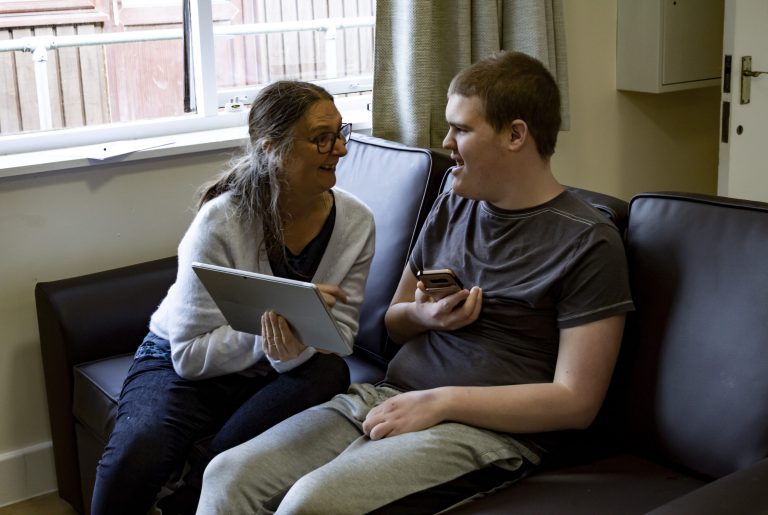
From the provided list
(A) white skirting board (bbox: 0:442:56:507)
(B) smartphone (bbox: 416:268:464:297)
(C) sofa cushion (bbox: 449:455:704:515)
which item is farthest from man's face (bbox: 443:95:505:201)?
(A) white skirting board (bbox: 0:442:56:507)

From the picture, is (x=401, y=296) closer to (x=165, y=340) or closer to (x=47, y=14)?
(x=165, y=340)

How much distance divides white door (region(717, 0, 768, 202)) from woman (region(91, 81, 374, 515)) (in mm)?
1498

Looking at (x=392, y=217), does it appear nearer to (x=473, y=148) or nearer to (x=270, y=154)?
(x=270, y=154)

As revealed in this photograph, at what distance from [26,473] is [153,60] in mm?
1220

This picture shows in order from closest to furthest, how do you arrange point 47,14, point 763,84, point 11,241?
point 11,241, point 47,14, point 763,84

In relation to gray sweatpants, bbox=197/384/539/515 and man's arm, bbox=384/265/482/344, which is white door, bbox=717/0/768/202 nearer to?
man's arm, bbox=384/265/482/344

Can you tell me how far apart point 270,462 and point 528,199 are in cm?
66

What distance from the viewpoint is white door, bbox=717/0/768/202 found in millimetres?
2998

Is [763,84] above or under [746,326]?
above

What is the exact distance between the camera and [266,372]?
2.10 m

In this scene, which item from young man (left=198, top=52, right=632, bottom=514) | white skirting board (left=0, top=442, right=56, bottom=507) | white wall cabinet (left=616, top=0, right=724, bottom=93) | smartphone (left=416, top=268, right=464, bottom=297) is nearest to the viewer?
young man (left=198, top=52, right=632, bottom=514)

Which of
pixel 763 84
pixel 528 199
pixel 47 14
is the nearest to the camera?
pixel 528 199

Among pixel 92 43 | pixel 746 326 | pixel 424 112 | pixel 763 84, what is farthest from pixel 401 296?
pixel 763 84

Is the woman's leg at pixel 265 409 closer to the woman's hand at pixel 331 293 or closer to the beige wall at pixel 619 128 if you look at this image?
the woman's hand at pixel 331 293
